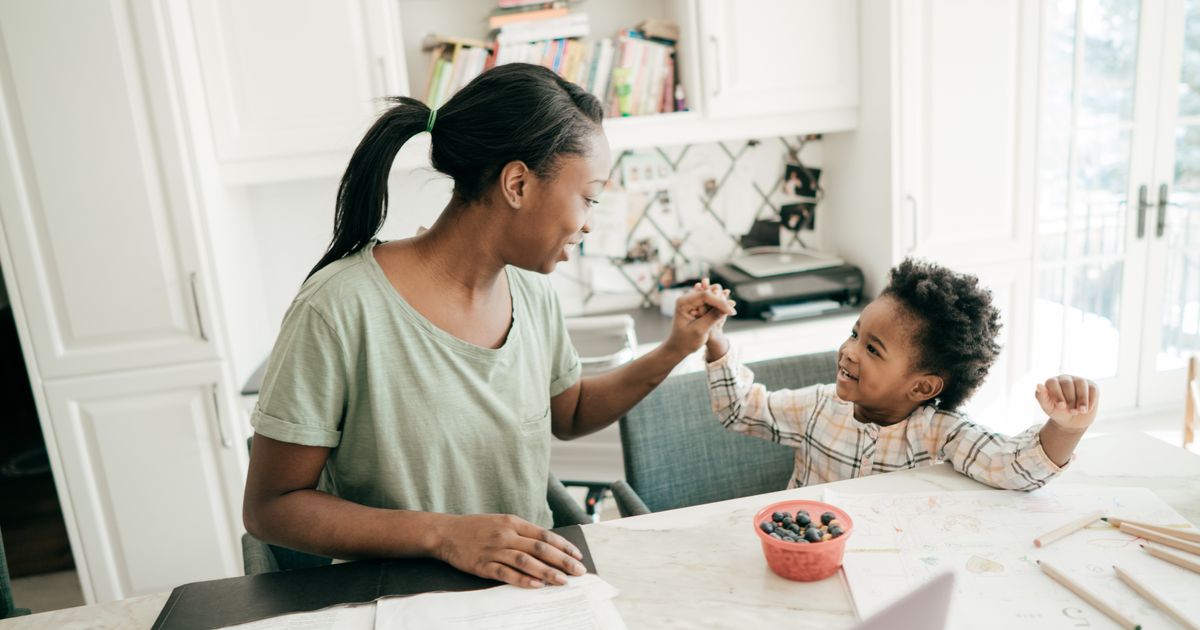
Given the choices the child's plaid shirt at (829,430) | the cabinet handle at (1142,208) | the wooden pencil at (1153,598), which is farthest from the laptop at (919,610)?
the cabinet handle at (1142,208)

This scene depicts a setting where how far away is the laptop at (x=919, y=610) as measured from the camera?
1.68ft

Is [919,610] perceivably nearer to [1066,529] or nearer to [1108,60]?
[1066,529]

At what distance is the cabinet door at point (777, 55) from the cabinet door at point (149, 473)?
1.65 metres

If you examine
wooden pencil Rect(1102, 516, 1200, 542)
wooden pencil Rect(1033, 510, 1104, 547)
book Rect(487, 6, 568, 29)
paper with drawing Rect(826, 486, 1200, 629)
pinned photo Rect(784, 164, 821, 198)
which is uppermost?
book Rect(487, 6, 568, 29)

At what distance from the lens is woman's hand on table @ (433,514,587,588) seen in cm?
90

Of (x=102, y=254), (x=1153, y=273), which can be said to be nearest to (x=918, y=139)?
(x=1153, y=273)

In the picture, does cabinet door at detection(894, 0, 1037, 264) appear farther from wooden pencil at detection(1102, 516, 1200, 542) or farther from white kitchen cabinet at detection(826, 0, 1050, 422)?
wooden pencil at detection(1102, 516, 1200, 542)

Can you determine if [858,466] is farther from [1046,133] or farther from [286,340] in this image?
[1046,133]

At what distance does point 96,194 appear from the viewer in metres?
1.98

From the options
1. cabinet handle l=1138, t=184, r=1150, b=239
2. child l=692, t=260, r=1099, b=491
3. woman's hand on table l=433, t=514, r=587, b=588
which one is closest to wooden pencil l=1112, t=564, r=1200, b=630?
child l=692, t=260, r=1099, b=491

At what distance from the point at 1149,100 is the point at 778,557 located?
2.69 meters

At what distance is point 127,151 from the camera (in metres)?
1.97

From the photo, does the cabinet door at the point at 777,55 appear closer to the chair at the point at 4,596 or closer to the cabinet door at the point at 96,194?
the cabinet door at the point at 96,194

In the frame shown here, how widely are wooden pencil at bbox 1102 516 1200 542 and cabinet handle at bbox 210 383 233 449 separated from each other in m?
2.01
